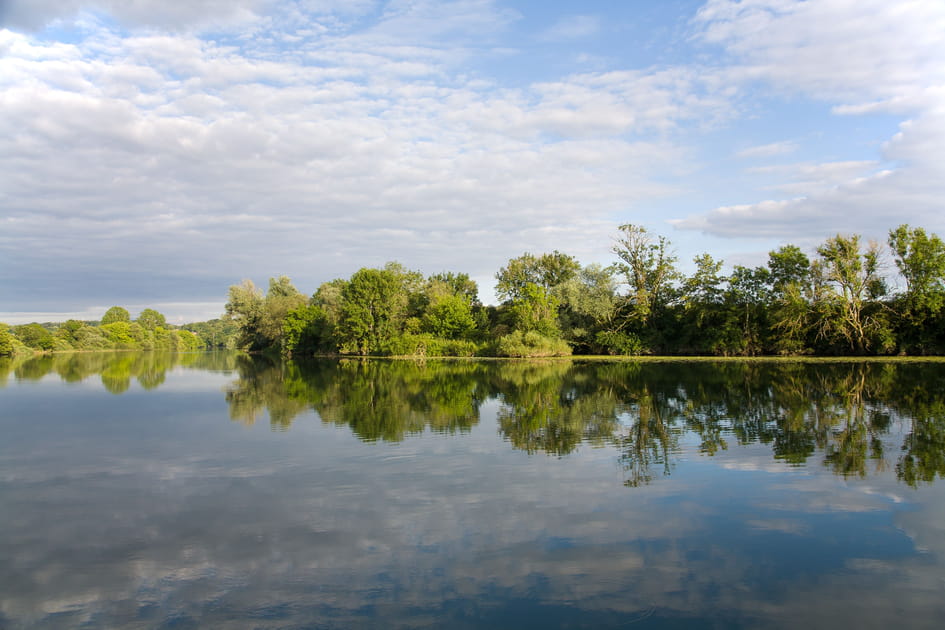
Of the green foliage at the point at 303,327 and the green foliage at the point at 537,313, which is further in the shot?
the green foliage at the point at 303,327

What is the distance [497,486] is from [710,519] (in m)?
2.84

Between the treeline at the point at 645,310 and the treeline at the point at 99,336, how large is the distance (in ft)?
107

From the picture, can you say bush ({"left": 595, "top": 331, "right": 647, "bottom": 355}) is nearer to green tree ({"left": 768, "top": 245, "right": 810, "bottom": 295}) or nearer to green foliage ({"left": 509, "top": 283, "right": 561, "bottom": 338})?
green foliage ({"left": 509, "top": 283, "right": 561, "bottom": 338})

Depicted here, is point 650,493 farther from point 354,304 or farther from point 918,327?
point 354,304

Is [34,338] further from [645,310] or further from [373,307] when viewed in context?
[645,310]

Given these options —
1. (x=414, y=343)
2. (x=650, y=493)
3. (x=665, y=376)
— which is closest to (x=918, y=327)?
(x=665, y=376)

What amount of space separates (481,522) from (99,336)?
103 metres

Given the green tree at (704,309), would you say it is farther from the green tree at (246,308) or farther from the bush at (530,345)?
the green tree at (246,308)

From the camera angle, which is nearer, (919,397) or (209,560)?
(209,560)

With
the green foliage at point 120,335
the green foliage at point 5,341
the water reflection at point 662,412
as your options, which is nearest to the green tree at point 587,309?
the water reflection at point 662,412

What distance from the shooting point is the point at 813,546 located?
583 cm

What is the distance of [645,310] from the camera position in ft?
160

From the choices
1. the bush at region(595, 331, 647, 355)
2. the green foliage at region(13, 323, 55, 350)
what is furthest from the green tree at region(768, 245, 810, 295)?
the green foliage at region(13, 323, 55, 350)

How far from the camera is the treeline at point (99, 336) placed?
7005 cm
